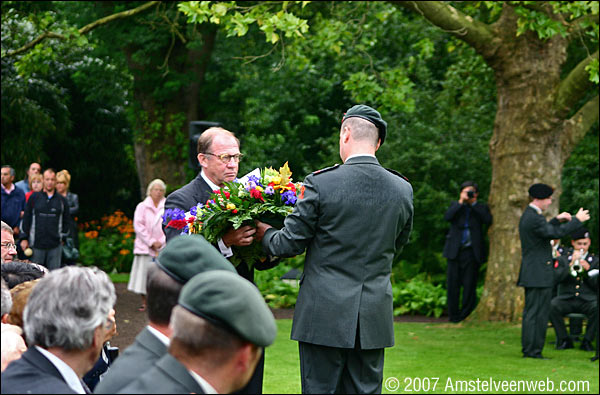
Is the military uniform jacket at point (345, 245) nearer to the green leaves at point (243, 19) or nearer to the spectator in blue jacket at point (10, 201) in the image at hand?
the green leaves at point (243, 19)

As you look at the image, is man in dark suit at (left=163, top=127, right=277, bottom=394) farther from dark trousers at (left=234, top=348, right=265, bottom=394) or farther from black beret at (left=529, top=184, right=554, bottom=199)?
black beret at (left=529, top=184, right=554, bottom=199)

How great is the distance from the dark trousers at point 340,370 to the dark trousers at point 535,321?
6.79 meters

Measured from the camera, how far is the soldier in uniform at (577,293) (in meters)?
12.6

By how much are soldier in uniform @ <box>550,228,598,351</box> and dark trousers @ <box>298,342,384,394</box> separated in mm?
7944

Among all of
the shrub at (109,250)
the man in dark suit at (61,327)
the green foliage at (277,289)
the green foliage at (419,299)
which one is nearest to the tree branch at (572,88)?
the green foliage at (419,299)

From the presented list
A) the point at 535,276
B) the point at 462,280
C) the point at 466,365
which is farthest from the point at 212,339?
the point at 462,280

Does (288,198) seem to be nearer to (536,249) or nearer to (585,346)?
(536,249)

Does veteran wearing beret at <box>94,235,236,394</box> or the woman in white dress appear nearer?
veteran wearing beret at <box>94,235,236,394</box>

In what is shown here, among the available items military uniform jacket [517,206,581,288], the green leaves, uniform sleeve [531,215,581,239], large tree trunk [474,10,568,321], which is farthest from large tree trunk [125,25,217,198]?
uniform sleeve [531,215,581,239]

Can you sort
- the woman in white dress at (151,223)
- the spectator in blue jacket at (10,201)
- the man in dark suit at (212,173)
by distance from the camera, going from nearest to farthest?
the man in dark suit at (212,173), the woman in white dress at (151,223), the spectator in blue jacket at (10,201)

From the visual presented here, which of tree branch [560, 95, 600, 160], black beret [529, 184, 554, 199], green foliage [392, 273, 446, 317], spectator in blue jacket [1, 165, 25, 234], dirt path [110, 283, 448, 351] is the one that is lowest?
dirt path [110, 283, 448, 351]

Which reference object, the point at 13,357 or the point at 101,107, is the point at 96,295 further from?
the point at 101,107

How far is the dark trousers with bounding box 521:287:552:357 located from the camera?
1170 cm

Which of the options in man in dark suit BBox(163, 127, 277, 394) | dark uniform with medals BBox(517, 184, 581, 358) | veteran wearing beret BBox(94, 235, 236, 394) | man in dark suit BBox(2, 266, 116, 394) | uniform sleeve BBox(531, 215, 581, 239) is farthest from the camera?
dark uniform with medals BBox(517, 184, 581, 358)
